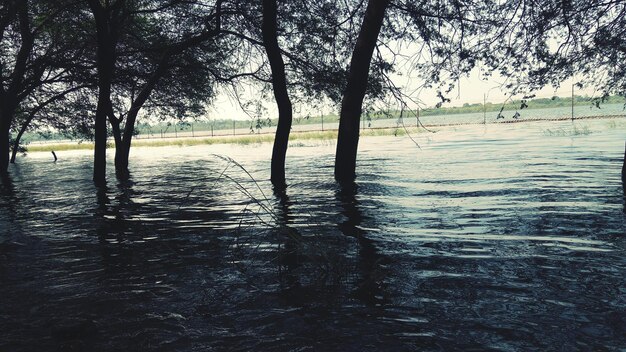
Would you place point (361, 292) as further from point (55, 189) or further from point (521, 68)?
point (55, 189)

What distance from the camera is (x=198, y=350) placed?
410cm

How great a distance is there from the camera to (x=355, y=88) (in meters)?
15.6

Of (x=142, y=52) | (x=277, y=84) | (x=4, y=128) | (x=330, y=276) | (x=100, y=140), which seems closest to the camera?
(x=330, y=276)

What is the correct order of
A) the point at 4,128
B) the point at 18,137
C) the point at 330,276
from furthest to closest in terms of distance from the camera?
the point at 18,137, the point at 4,128, the point at 330,276

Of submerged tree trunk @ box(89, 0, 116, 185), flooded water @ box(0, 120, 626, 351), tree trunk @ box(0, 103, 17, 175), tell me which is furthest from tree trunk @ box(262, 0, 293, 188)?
tree trunk @ box(0, 103, 17, 175)

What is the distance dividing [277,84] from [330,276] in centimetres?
1174

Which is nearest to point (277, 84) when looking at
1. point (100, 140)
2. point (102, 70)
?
point (102, 70)

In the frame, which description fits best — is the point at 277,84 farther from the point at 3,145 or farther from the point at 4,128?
the point at 3,145

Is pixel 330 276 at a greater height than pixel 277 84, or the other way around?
pixel 277 84

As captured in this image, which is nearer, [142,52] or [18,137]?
[142,52]

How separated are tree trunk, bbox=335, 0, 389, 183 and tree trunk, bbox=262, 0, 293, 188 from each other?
2061 millimetres

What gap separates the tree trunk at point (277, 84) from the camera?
52.8 feet

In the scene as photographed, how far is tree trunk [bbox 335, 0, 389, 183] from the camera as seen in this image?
48.5 ft

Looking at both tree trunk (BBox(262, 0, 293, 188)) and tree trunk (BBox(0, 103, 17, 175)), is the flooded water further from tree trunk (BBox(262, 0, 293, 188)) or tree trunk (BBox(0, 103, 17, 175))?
tree trunk (BBox(0, 103, 17, 175))
